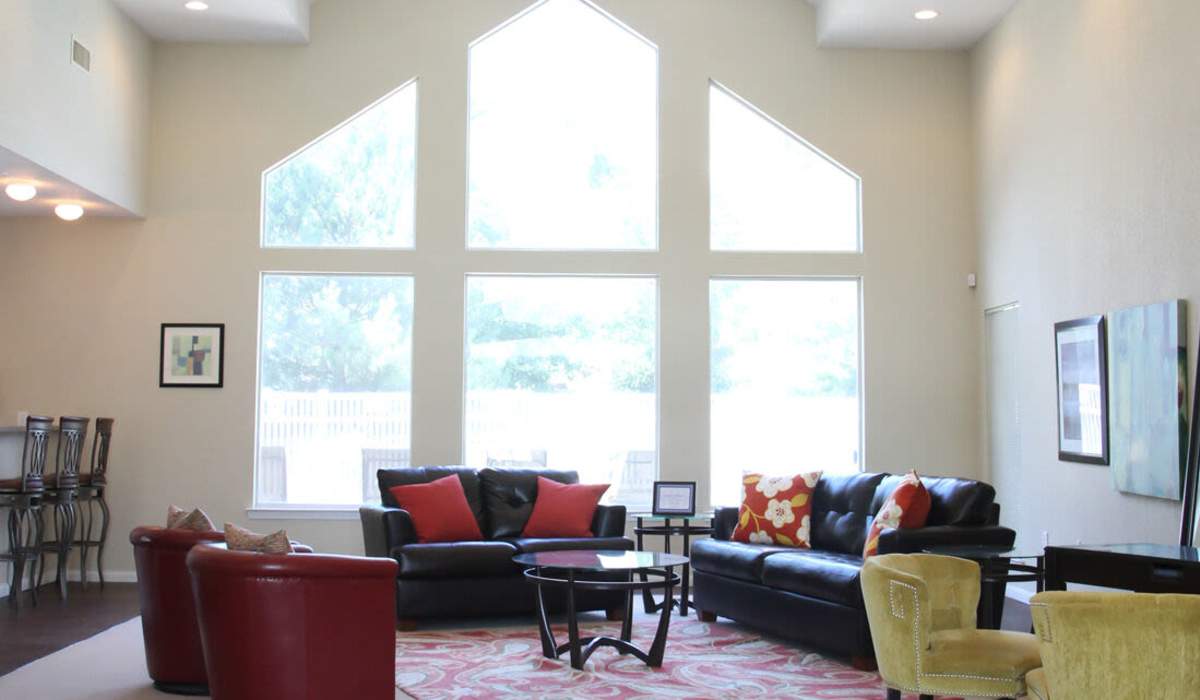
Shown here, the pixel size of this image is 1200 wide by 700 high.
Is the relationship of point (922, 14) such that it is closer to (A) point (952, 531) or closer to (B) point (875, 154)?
(B) point (875, 154)

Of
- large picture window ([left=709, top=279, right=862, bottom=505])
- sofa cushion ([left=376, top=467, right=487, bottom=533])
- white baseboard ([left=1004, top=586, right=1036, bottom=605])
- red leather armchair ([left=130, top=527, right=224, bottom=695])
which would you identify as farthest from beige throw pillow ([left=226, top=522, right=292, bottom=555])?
white baseboard ([left=1004, top=586, right=1036, bottom=605])

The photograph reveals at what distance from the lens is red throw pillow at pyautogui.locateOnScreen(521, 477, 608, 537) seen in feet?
22.6

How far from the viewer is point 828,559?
18.6 feet

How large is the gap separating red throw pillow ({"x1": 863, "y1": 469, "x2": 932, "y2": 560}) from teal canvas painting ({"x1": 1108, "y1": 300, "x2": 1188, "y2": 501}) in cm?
109

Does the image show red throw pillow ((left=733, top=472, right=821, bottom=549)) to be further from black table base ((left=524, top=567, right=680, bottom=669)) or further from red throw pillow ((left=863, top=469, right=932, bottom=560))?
black table base ((left=524, top=567, right=680, bottom=669))

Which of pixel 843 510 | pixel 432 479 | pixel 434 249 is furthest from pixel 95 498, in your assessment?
pixel 843 510

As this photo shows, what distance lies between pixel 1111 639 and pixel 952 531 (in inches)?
96.9

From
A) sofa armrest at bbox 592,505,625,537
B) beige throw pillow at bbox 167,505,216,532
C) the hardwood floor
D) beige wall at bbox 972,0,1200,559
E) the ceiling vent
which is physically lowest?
the hardwood floor

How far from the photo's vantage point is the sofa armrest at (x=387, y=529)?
635 centimetres

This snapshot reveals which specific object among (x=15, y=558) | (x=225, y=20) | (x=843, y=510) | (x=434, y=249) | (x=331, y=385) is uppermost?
(x=225, y=20)

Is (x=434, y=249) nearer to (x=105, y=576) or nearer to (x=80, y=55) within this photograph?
(x=80, y=55)

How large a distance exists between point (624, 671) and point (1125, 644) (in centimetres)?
272

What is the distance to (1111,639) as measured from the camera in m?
2.94

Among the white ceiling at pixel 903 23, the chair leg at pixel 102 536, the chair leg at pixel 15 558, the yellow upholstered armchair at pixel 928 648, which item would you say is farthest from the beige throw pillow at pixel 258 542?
the white ceiling at pixel 903 23
